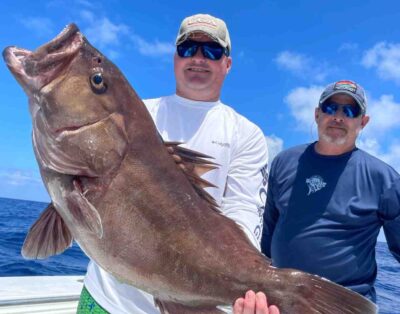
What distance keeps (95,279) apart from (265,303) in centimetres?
125

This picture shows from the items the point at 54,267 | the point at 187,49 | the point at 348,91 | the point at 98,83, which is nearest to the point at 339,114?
the point at 348,91

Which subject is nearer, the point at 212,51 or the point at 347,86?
the point at 212,51

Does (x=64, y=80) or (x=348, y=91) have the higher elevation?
(x=348, y=91)

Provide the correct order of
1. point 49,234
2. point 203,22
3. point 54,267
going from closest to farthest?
point 49,234 < point 203,22 < point 54,267

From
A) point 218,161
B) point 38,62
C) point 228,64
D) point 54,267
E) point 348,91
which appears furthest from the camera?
point 54,267

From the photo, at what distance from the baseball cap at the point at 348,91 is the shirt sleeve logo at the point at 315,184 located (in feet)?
3.21

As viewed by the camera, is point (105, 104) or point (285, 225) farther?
point (285, 225)

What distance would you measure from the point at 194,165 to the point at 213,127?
0.68 m

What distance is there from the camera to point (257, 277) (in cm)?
265

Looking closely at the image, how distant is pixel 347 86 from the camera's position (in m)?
5.39

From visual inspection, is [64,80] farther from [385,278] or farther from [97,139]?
[385,278]

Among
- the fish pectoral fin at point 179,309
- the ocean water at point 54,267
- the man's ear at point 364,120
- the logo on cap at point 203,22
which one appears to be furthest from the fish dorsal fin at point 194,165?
the ocean water at point 54,267

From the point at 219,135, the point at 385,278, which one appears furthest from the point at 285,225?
the point at 385,278

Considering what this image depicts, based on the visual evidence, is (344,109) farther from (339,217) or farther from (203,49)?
(203,49)
